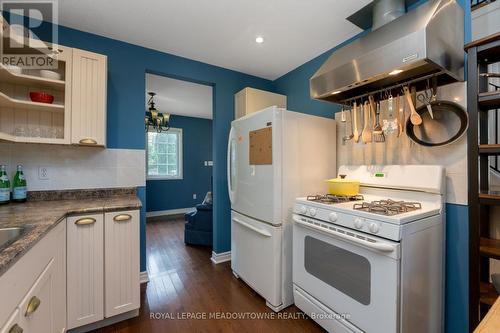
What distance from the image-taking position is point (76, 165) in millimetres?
2129

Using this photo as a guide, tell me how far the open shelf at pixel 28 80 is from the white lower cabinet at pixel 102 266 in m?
1.11

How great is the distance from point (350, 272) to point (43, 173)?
2542mm

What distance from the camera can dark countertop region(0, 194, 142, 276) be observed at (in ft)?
2.78

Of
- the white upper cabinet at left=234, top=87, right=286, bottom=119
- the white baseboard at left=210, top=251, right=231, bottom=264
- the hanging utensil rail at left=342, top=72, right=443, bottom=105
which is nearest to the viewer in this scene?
the hanging utensil rail at left=342, top=72, right=443, bottom=105

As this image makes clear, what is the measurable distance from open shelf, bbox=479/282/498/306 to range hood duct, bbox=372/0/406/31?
5.96 ft

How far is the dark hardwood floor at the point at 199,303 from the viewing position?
1.75 meters

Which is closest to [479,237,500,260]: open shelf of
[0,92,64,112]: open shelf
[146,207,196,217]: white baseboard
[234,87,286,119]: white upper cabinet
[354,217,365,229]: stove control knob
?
[354,217,365,229]: stove control knob

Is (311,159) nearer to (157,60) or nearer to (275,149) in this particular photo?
(275,149)

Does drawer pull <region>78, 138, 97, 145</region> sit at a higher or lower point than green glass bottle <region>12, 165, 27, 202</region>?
higher

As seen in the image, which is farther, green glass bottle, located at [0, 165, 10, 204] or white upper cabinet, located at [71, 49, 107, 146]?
white upper cabinet, located at [71, 49, 107, 146]

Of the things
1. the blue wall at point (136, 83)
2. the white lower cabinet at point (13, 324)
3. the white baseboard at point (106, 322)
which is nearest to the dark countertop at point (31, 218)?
the white lower cabinet at point (13, 324)

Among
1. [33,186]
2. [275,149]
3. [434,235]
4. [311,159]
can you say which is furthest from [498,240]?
[33,186]

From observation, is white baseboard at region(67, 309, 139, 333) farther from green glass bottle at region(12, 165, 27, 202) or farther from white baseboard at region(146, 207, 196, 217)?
white baseboard at region(146, 207, 196, 217)

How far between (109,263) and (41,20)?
2.14 m
